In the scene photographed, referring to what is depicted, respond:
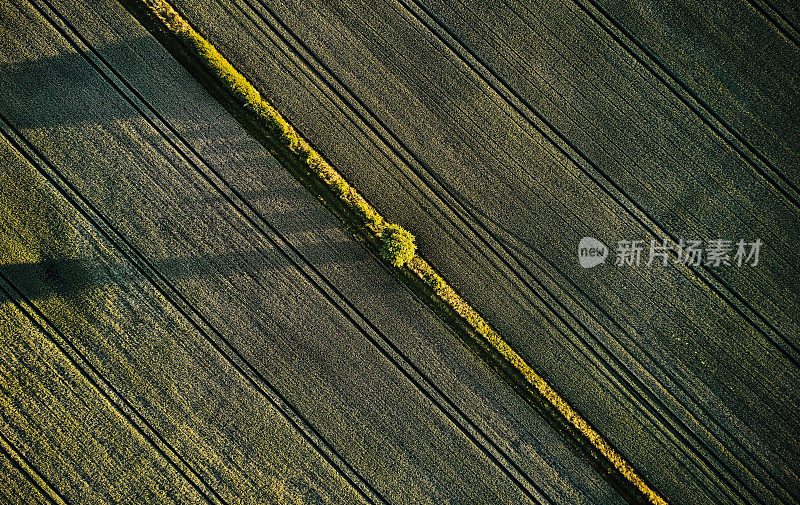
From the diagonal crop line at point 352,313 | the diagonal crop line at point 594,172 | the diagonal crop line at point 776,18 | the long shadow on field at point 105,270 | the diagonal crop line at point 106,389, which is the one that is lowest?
the diagonal crop line at point 106,389

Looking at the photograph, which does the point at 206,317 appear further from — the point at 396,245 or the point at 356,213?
the point at 396,245

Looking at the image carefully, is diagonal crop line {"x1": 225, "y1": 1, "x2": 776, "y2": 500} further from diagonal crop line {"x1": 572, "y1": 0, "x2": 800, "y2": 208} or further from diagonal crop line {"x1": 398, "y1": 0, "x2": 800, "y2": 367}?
diagonal crop line {"x1": 572, "y1": 0, "x2": 800, "y2": 208}

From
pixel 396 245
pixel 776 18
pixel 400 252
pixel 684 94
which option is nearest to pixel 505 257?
pixel 400 252

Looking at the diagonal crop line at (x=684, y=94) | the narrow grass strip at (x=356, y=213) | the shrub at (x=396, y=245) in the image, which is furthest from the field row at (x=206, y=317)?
the diagonal crop line at (x=684, y=94)

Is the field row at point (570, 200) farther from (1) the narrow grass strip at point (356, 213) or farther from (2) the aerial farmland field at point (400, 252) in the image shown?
(1) the narrow grass strip at point (356, 213)

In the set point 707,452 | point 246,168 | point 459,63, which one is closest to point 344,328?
point 246,168

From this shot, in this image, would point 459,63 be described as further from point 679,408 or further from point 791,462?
point 791,462
